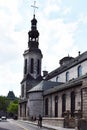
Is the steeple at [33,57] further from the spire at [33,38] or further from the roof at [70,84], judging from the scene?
the roof at [70,84]

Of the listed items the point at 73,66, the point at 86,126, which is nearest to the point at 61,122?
the point at 86,126

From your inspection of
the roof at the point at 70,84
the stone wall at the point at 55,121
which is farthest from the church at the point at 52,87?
the stone wall at the point at 55,121

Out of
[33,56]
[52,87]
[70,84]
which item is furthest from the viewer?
[33,56]

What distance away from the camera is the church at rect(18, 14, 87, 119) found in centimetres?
5124

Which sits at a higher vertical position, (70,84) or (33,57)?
(33,57)

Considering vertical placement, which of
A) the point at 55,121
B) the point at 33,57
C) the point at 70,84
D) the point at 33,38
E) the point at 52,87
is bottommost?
the point at 55,121

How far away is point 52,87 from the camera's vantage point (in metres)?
70.8

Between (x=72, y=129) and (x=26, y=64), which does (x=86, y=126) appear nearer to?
(x=72, y=129)

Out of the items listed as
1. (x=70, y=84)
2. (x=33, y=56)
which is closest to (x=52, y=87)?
(x=70, y=84)

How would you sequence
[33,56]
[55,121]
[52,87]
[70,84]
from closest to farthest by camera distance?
[55,121] → [70,84] → [52,87] → [33,56]

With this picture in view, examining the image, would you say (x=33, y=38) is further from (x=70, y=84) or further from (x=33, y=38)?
(x=70, y=84)

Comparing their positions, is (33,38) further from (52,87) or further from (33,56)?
(52,87)

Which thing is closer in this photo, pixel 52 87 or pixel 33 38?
pixel 52 87

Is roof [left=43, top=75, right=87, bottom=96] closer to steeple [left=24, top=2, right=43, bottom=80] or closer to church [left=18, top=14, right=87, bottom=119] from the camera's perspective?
church [left=18, top=14, right=87, bottom=119]
